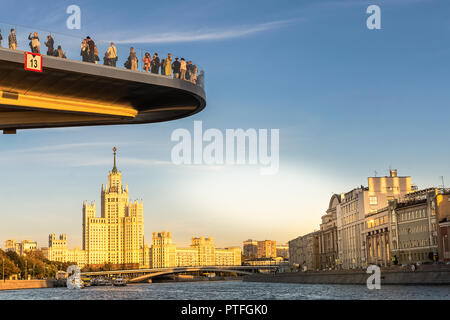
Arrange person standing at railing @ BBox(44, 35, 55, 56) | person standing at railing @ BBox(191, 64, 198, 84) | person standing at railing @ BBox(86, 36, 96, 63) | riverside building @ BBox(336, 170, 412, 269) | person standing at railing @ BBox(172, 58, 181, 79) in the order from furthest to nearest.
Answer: riverside building @ BBox(336, 170, 412, 269) → person standing at railing @ BBox(191, 64, 198, 84) → person standing at railing @ BBox(172, 58, 181, 79) → person standing at railing @ BBox(86, 36, 96, 63) → person standing at railing @ BBox(44, 35, 55, 56)

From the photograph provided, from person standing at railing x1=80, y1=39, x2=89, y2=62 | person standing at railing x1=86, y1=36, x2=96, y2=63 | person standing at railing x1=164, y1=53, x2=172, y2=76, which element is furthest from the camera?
person standing at railing x1=164, y1=53, x2=172, y2=76

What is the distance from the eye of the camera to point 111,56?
3375 cm

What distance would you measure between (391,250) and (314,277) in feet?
66.1

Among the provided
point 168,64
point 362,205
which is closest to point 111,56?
point 168,64

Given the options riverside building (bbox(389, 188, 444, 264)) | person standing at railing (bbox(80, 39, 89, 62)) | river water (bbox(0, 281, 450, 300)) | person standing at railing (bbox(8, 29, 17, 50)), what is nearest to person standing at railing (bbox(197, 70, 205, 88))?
person standing at railing (bbox(80, 39, 89, 62))

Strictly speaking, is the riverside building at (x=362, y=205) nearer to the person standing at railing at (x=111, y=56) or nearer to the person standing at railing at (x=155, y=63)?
the person standing at railing at (x=155, y=63)

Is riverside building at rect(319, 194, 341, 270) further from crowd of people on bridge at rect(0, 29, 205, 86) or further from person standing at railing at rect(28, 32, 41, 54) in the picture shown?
person standing at railing at rect(28, 32, 41, 54)

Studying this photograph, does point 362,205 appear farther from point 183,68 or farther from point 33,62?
point 33,62

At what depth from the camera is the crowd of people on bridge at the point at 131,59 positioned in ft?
104

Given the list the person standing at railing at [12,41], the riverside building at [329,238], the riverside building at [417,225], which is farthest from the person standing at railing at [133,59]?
the riverside building at [329,238]

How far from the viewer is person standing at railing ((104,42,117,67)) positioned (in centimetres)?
3369

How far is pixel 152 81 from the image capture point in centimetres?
3525
